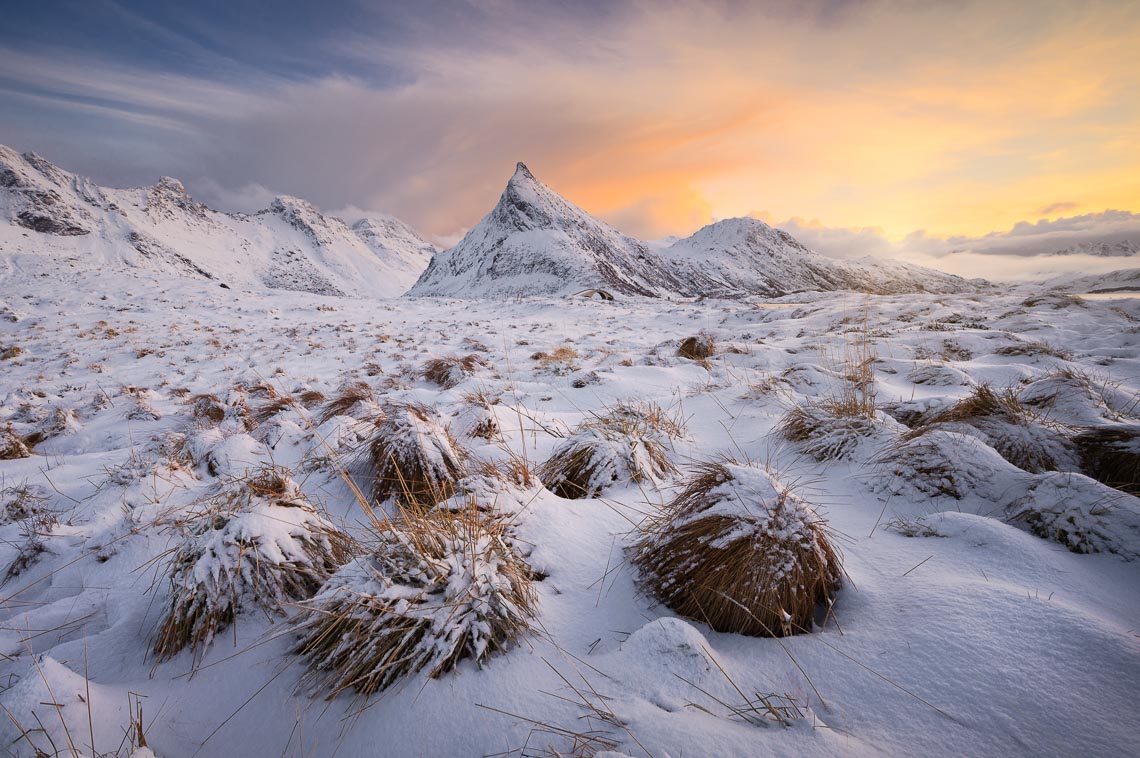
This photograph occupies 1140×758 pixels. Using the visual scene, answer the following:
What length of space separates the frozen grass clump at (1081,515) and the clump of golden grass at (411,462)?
9.46 ft

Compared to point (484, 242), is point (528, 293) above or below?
below

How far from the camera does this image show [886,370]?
5.34m

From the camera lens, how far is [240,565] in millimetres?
1675

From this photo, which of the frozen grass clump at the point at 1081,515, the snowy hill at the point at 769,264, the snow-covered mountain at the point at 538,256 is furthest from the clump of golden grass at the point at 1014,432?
the snowy hill at the point at 769,264

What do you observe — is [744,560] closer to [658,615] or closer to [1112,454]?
[658,615]

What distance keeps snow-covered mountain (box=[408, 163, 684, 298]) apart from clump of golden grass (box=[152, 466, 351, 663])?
52996 mm

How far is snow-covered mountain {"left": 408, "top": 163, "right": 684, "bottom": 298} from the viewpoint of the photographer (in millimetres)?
62500

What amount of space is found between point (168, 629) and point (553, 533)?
1552 mm

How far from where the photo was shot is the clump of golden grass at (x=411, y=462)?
8.25 ft

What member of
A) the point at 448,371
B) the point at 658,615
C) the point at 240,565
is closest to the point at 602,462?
the point at 658,615

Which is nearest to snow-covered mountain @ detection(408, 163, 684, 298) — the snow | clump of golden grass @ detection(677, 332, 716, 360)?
clump of golden grass @ detection(677, 332, 716, 360)

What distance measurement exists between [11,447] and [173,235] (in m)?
186

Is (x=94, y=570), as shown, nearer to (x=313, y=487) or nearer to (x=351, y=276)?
A: (x=313, y=487)

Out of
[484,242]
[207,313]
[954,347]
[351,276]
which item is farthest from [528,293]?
[351,276]
